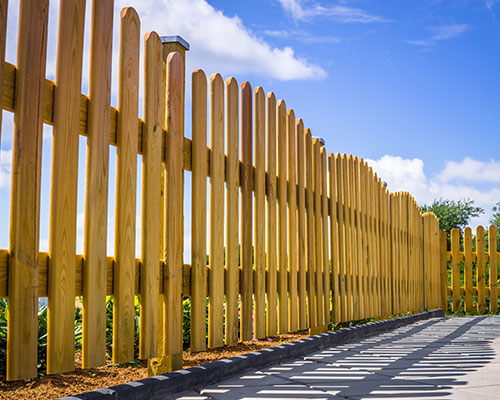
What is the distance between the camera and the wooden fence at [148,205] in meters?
2.42

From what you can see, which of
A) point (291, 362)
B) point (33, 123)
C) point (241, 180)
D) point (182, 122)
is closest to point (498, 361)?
point (291, 362)

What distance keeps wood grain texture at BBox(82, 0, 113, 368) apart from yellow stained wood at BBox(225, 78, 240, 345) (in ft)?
3.96

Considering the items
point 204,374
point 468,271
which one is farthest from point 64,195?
point 468,271

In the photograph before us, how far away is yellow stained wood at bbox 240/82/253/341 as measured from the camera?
405 cm

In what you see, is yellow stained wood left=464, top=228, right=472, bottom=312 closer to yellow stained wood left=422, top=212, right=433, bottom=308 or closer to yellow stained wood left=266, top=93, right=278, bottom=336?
yellow stained wood left=422, top=212, right=433, bottom=308

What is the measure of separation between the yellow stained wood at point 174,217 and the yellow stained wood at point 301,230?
1.92 metres

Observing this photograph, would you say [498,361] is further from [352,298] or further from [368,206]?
[368,206]

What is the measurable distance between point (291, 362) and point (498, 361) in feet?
5.04

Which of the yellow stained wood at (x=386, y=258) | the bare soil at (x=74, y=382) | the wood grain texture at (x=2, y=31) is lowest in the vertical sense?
the bare soil at (x=74, y=382)

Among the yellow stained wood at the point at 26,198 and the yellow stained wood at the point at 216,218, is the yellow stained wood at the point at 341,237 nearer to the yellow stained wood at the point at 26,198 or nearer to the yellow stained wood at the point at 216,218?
the yellow stained wood at the point at 216,218

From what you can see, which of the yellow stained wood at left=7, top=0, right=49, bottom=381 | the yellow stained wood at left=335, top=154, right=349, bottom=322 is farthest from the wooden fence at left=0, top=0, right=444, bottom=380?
the yellow stained wood at left=335, top=154, right=349, bottom=322

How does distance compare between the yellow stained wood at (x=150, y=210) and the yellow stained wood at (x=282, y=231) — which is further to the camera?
the yellow stained wood at (x=282, y=231)

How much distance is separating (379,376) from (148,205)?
178 cm

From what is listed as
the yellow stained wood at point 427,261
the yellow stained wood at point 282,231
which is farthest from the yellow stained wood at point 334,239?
the yellow stained wood at point 427,261
